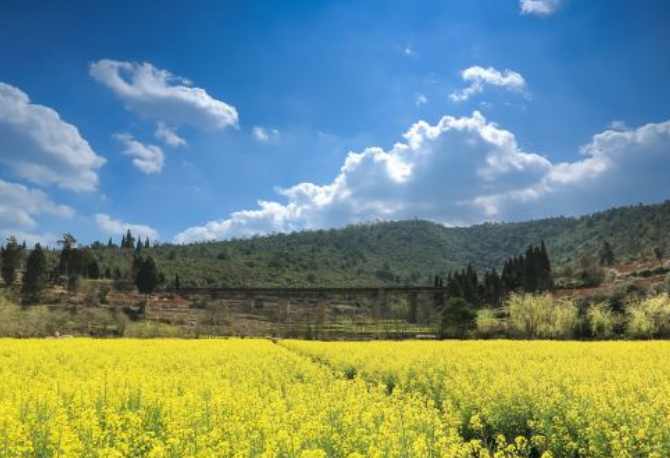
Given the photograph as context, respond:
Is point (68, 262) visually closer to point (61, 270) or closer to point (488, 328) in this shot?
point (61, 270)

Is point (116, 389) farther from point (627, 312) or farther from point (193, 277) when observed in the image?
point (193, 277)

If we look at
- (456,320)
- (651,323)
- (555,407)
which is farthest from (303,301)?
(555,407)

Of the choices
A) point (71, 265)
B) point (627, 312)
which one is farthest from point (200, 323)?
point (71, 265)

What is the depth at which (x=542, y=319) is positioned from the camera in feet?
208

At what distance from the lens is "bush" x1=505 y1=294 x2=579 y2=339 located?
60.8 metres

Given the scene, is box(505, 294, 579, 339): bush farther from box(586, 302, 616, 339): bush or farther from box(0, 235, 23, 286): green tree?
box(0, 235, 23, 286): green tree

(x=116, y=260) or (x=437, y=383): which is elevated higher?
(x=116, y=260)

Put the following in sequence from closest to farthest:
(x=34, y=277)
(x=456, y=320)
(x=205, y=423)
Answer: (x=205, y=423) → (x=456, y=320) → (x=34, y=277)

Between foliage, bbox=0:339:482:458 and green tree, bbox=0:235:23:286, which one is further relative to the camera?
green tree, bbox=0:235:23:286

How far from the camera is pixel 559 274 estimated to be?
396 ft

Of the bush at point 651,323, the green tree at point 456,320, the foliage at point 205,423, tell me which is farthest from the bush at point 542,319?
the foliage at point 205,423

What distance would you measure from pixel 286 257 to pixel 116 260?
179ft

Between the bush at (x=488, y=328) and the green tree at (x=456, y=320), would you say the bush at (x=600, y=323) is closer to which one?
the bush at (x=488, y=328)

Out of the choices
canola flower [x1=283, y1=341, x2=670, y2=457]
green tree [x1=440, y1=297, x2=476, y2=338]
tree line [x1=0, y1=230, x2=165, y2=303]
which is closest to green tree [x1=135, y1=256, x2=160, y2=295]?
tree line [x1=0, y1=230, x2=165, y2=303]
